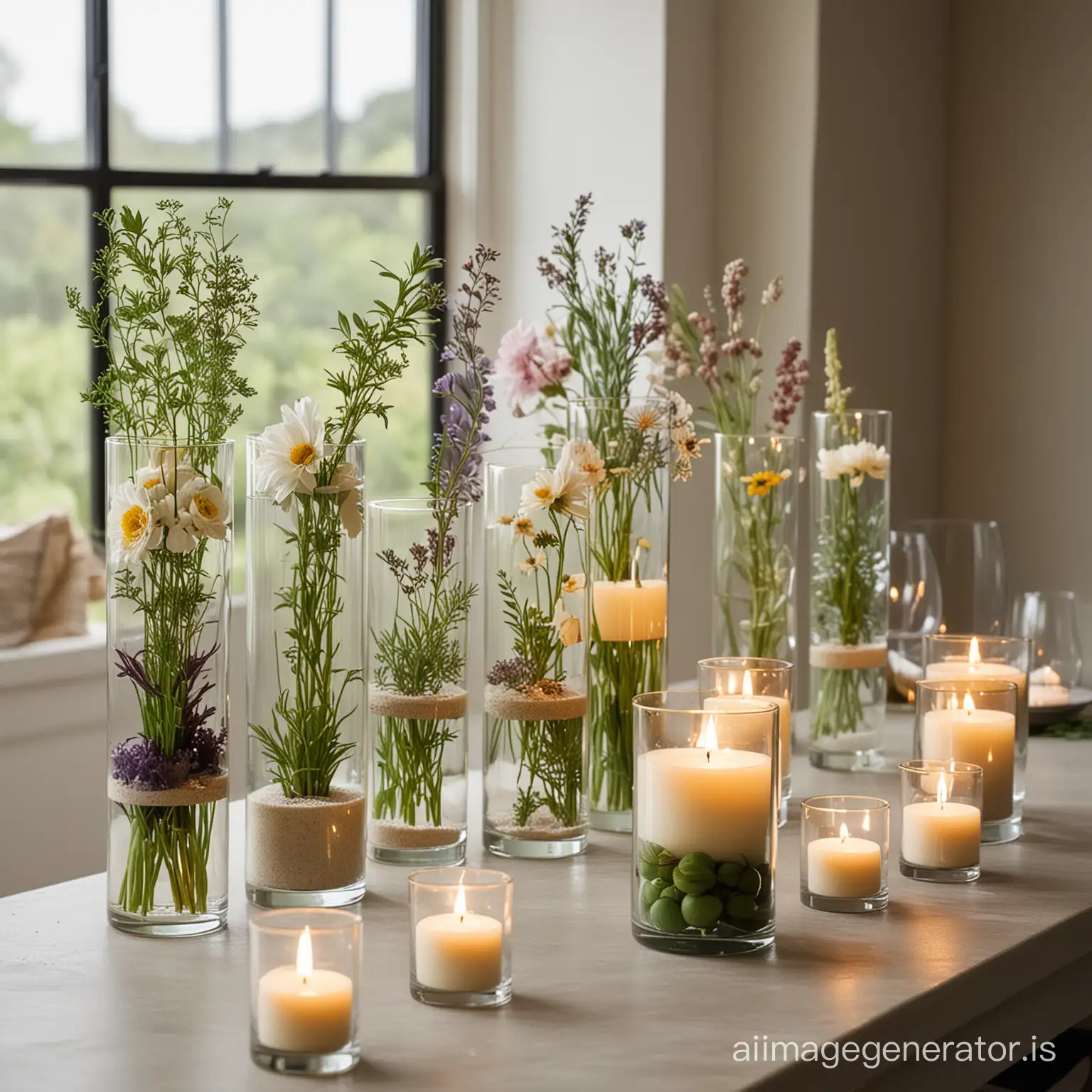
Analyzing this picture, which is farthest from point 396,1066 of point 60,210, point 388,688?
point 60,210

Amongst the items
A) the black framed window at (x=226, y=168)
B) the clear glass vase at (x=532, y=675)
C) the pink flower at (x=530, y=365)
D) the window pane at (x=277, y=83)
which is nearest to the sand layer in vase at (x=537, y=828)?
the clear glass vase at (x=532, y=675)

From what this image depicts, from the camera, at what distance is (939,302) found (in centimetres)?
300

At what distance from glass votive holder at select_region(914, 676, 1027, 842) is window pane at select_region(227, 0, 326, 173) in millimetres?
1801

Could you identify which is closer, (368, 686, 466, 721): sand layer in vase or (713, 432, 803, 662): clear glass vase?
(368, 686, 466, 721): sand layer in vase

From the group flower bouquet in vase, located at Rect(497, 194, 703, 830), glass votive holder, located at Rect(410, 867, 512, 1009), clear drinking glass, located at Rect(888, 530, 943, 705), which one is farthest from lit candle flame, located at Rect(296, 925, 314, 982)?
clear drinking glass, located at Rect(888, 530, 943, 705)

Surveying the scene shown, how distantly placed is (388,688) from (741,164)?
174 cm

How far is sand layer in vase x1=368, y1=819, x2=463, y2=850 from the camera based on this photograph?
53.7 inches

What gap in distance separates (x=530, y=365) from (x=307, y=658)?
52cm

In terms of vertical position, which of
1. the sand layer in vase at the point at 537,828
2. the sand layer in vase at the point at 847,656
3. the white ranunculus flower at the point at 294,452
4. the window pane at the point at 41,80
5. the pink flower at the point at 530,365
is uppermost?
the window pane at the point at 41,80

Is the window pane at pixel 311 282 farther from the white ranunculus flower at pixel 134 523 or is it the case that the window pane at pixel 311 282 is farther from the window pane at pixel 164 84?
the white ranunculus flower at pixel 134 523

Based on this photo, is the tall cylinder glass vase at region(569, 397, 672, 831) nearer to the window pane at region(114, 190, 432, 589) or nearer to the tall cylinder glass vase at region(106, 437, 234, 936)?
the tall cylinder glass vase at region(106, 437, 234, 936)

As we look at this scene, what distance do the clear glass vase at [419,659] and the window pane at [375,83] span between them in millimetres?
1789

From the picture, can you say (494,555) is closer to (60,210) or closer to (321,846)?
(321,846)

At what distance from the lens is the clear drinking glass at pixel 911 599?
2.15 m
